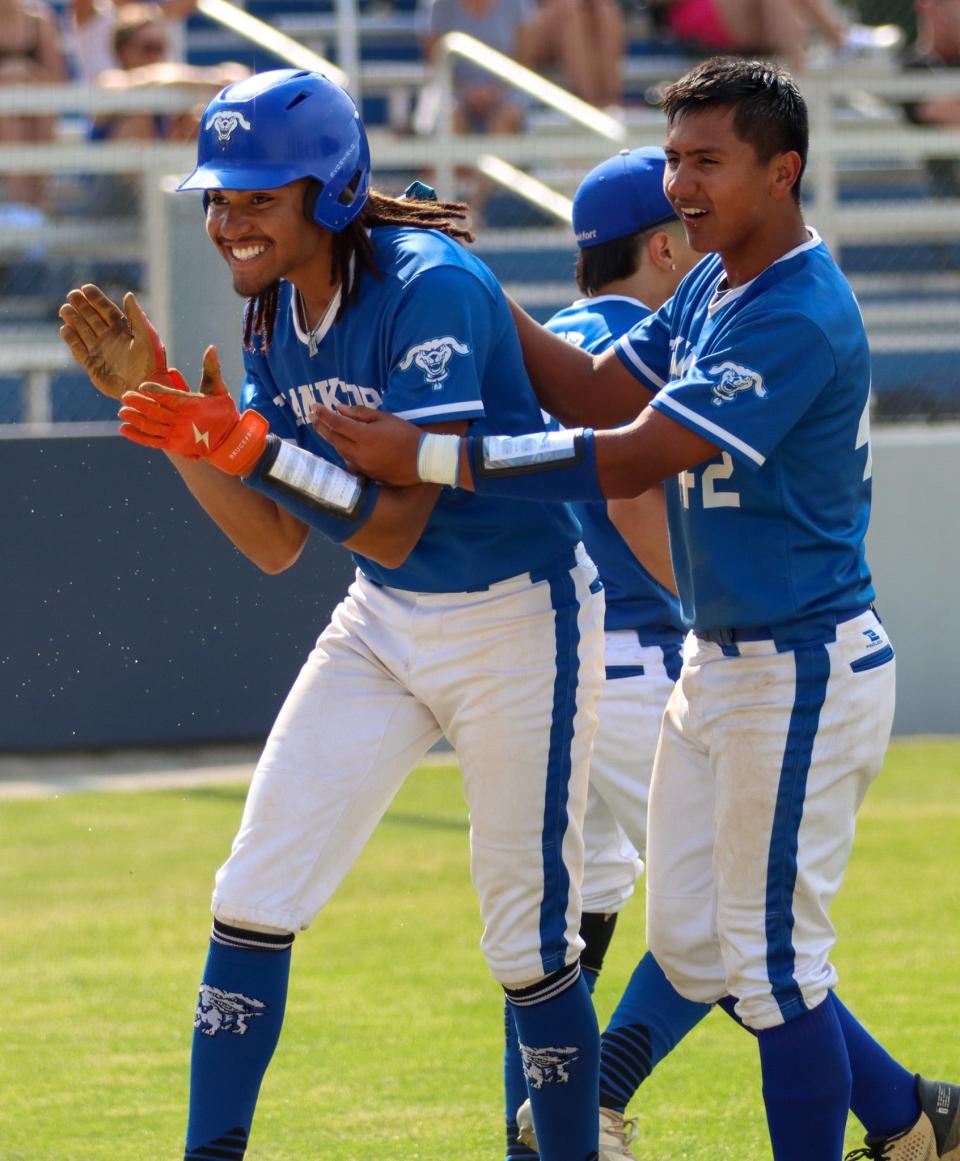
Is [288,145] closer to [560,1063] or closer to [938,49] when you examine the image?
[560,1063]

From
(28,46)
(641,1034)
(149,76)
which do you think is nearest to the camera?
(641,1034)

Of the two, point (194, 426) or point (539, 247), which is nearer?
point (194, 426)

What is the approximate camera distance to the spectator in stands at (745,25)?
12.6m

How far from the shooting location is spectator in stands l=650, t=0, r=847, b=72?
41.3ft

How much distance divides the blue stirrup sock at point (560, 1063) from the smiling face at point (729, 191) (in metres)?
1.40

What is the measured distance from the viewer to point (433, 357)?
3414 mm

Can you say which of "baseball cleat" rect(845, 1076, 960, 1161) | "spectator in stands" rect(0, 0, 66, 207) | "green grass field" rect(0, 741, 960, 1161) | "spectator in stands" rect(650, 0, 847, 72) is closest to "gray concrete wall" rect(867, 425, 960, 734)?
"green grass field" rect(0, 741, 960, 1161)

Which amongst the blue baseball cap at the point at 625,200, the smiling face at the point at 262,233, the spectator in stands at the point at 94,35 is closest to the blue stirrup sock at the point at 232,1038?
the smiling face at the point at 262,233

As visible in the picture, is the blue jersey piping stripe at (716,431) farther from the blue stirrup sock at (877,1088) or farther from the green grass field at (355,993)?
the green grass field at (355,993)

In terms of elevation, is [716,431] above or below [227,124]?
below

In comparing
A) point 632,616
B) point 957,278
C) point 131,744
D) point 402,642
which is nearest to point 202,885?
point 131,744

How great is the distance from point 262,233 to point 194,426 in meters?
0.42

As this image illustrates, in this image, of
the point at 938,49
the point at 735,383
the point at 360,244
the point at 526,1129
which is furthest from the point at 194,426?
the point at 938,49

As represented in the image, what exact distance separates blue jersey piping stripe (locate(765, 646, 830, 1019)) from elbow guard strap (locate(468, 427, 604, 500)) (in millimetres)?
495
